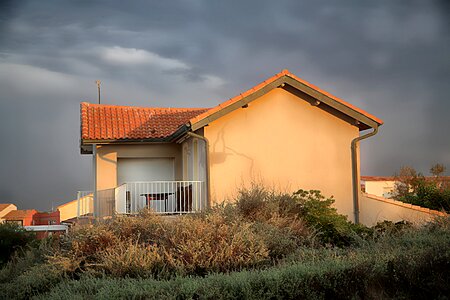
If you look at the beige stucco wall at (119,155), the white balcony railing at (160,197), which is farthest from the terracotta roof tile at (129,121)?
the white balcony railing at (160,197)

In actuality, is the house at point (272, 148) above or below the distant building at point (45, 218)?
above

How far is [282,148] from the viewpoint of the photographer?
62.3 ft

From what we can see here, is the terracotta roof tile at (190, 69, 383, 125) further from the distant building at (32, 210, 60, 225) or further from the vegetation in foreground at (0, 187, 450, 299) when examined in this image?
the distant building at (32, 210, 60, 225)

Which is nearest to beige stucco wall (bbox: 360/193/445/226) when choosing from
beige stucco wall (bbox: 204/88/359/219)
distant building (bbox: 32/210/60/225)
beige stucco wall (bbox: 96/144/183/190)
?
beige stucco wall (bbox: 204/88/359/219)

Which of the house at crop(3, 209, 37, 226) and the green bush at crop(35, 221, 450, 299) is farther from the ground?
the house at crop(3, 209, 37, 226)

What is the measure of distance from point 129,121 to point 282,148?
22.7ft

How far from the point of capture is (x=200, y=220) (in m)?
11.8

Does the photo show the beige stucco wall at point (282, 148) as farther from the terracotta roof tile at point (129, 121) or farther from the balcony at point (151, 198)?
the terracotta roof tile at point (129, 121)

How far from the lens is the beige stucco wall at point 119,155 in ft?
71.7

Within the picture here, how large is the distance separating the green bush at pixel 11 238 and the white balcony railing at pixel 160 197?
9.82 feet

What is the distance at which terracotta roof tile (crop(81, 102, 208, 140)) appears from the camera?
21858 mm

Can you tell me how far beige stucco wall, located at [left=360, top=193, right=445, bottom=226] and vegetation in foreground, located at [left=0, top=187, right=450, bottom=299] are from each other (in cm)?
338

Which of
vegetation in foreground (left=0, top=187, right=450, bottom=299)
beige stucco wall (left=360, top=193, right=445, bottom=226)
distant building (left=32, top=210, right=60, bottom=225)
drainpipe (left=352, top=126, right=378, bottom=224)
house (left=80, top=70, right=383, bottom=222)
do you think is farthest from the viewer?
distant building (left=32, top=210, right=60, bottom=225)

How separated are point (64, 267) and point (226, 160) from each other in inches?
337
